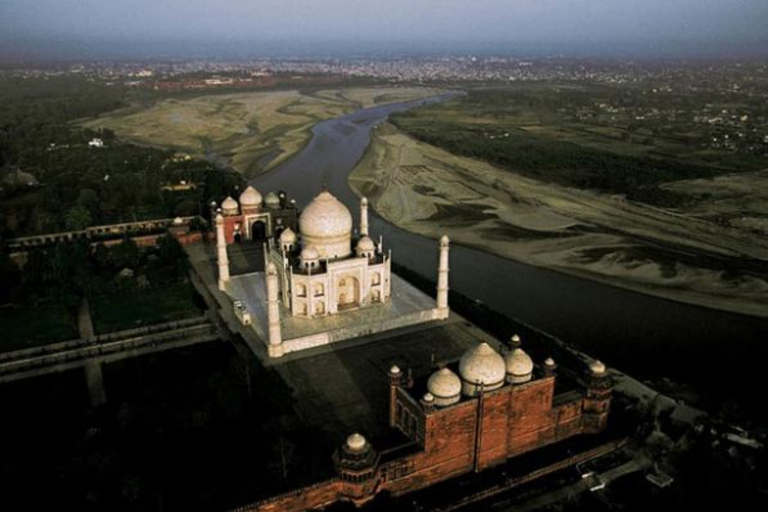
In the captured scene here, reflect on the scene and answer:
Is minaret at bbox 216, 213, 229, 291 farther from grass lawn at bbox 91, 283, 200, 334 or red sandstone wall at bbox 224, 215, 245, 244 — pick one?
red sandstone wall at bbox 224, 215, 245, 244

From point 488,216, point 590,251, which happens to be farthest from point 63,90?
point 590,251

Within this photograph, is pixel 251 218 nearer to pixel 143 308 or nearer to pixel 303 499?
pixel 143 308

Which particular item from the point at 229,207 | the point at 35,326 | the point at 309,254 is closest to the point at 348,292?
the point at 309,254

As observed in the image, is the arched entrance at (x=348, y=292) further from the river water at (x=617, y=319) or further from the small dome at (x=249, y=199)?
the small dome at (x=249, y=199)

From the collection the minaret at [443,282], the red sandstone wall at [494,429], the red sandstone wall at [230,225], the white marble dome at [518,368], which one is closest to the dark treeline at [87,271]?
the red sandstone wall at [230,225]

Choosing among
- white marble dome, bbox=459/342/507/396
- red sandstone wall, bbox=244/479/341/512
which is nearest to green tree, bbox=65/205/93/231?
red sandstone wall, bbox=244/479/341/512

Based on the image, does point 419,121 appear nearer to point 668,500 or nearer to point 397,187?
point 397,187
